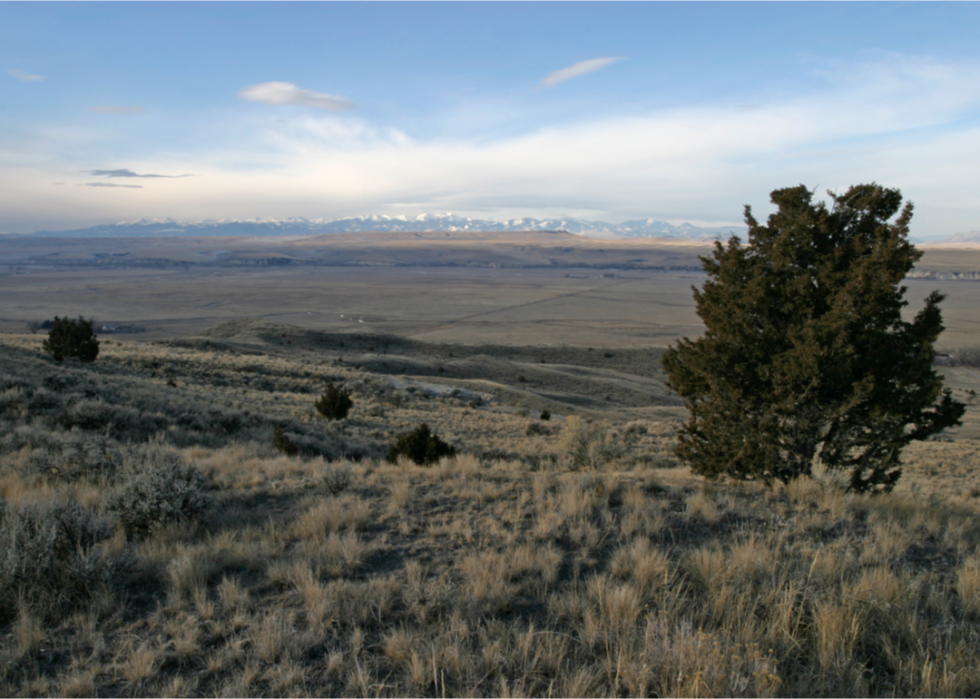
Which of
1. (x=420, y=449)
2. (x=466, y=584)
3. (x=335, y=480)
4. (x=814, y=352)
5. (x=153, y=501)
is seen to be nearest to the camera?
(x=466, y=584)

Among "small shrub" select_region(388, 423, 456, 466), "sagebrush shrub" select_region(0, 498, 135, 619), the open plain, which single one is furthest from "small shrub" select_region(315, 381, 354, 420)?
"sagebrush shrub" select_region(0, 498, 135, 619)

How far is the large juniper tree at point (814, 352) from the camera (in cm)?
736

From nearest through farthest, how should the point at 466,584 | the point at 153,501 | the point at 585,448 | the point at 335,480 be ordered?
the point at 466,584 → the point at 153,501 → the point at 335,480 → the point at 585,448

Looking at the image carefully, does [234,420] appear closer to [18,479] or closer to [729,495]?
[18,479]

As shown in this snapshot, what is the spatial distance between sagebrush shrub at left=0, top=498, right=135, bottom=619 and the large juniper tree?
786 centimetres

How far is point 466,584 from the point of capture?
419cm

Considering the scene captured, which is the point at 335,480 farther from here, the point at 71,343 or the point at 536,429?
the point at 71,343

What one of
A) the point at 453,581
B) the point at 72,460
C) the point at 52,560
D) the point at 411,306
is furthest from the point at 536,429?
the point at 411,306

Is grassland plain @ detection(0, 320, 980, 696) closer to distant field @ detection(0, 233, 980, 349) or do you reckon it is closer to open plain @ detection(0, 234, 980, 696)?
open plain @ detection(0, 234, 980, 696)

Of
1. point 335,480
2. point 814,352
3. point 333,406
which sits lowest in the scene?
point 333,406

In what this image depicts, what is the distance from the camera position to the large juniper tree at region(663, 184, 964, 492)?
24.2 ft

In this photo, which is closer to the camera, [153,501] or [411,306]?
[153,501]

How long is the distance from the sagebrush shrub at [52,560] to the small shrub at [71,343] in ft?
80.5

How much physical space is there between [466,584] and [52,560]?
130 inches
